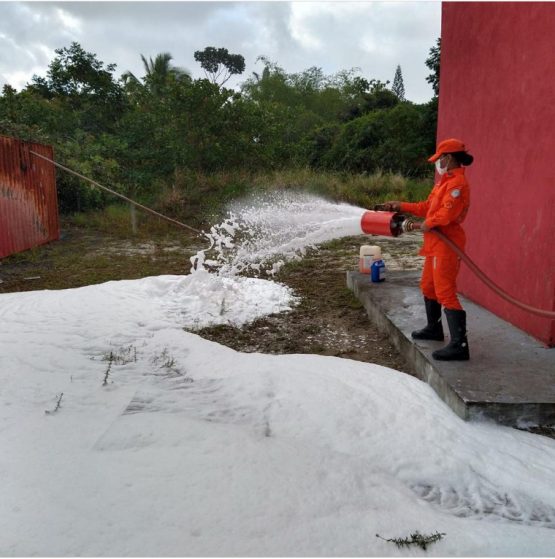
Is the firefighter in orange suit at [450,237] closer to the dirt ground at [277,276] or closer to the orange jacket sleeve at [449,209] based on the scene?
the orange jacket sleeve at [449,209]

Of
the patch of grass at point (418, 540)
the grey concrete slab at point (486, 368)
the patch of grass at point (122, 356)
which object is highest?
the grey concrete slab at point (486, 368)

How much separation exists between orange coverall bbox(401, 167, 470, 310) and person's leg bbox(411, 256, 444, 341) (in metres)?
0.12

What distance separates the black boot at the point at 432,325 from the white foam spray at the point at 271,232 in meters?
1.26

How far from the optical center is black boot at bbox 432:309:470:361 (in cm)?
348

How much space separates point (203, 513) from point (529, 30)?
410cm

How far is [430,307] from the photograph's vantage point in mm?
3838

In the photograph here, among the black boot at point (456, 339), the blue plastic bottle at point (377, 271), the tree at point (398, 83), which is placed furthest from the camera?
the tree at point (398, 83)

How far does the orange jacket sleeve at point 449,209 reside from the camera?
11.1 feet

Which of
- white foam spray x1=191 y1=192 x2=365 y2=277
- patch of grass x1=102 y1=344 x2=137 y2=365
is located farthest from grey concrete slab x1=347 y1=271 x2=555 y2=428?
patch of grass x1=102 y1=344 x2=137 y2=365

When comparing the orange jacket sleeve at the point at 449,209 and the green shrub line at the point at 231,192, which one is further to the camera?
the green shrub line at the point at 231,192

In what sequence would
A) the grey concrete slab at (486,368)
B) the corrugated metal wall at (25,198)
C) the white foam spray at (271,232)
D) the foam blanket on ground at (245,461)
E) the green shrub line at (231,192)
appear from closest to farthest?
the foam blanket on ground at (245,461)
the grey concrete slab at (486,368)
the white foam spray at (271,232)
the corrugated metal wall at (25,198)
the green shrub line at (231,192)

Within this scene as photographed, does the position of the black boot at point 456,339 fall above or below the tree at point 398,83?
below

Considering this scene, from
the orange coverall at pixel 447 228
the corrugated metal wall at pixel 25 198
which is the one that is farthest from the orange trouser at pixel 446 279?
the corrugated metal wall at pixel 25 198

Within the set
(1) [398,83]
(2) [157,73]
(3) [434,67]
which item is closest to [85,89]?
(2) [157,73]
